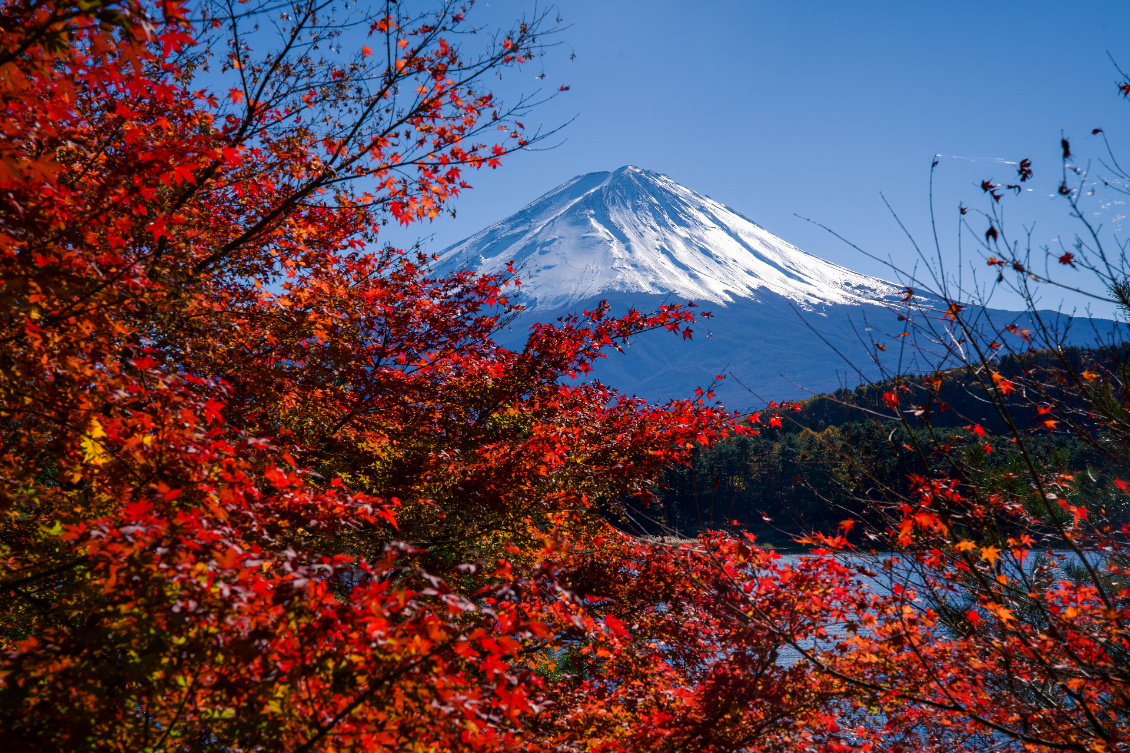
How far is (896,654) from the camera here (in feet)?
19.2

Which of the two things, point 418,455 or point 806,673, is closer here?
point 806,673

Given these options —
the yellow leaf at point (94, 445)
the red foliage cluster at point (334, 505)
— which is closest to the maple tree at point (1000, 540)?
the red foliage cluster at point (334, 505)

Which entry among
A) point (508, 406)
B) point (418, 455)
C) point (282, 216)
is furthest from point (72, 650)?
point (508, 406)

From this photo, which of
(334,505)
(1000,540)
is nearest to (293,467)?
(334,505)

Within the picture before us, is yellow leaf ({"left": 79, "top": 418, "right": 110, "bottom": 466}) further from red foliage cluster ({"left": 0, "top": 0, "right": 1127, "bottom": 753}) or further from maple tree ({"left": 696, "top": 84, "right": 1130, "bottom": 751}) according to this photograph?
maple tree ({"left": 696, "top": 84, "right": 1130, "bottom": 751})

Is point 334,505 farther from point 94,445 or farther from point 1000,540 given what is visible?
point 1000,540

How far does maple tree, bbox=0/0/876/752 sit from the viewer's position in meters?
2.53

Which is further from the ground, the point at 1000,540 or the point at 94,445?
the point at 1000,540

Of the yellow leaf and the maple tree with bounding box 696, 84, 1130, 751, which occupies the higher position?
the maple tree with bounding box 696, 84, 1130, 751

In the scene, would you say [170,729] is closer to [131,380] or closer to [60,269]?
[131,380]

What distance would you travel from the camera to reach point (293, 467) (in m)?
3.52

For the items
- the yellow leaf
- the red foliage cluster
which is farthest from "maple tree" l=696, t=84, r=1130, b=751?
the yellow leaf

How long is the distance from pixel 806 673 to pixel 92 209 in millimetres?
6876

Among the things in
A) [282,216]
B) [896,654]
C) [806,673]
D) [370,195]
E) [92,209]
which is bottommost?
[806,673]
